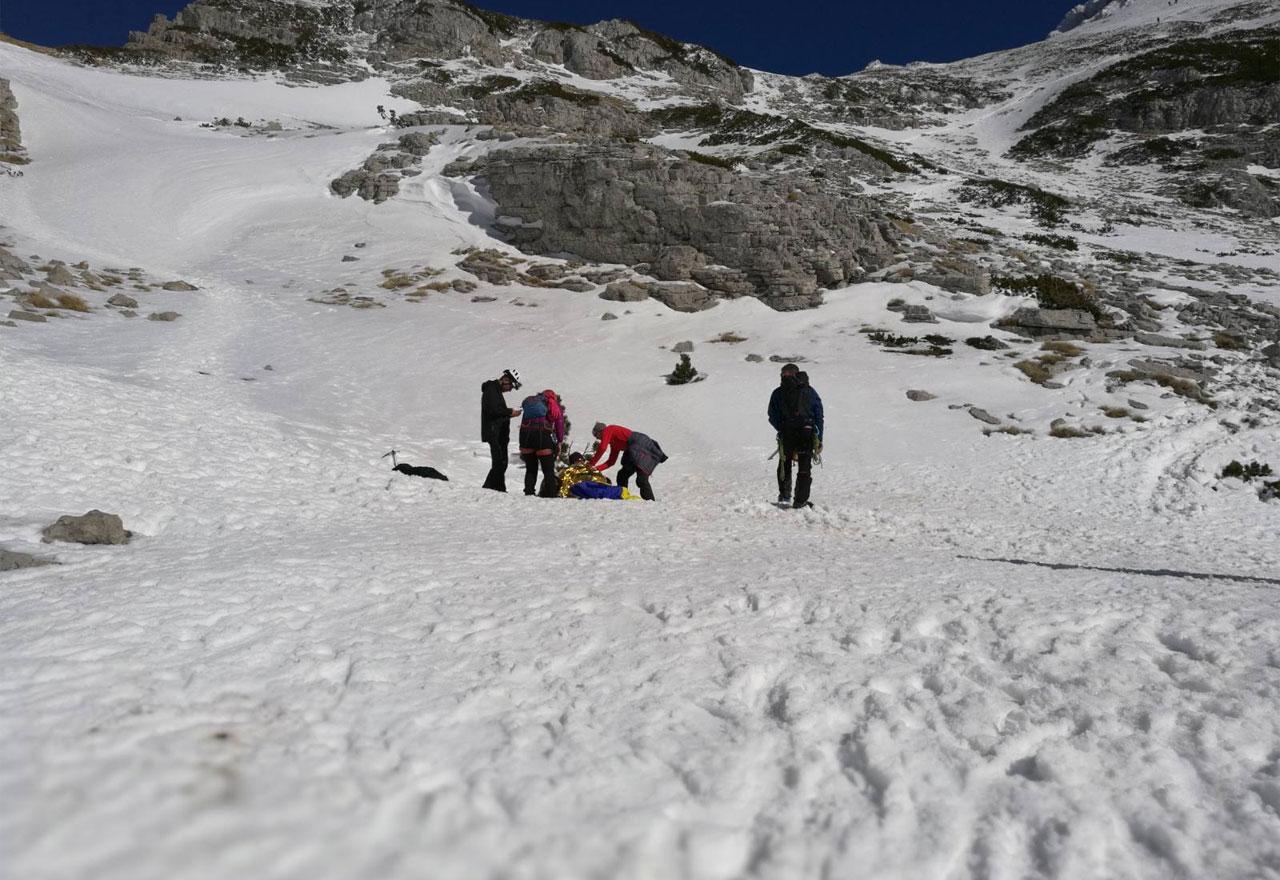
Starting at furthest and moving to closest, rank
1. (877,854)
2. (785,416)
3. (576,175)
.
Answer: (576,175) < (785,416) < (877,854)

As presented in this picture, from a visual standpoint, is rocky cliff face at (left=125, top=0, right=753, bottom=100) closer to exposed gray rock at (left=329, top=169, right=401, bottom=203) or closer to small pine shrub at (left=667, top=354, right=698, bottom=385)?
exposed gray rock at (left=329, top=169, right=401, bottom=203)

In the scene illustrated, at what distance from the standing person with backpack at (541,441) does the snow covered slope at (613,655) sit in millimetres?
1139

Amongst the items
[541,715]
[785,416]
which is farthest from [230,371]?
[541,715]

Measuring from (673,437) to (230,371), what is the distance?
950 cm

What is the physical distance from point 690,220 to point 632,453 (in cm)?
1576

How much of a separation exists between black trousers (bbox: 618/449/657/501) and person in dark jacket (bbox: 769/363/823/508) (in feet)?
6.76

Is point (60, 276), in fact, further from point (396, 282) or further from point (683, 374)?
point (683, 374)

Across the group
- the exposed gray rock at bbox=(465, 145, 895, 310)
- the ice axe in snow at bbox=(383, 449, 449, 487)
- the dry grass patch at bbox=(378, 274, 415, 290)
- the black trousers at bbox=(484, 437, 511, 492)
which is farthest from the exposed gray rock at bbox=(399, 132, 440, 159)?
the ice axe in snow at bbox=(383, 449, 449, 487)

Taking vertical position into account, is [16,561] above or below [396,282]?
below

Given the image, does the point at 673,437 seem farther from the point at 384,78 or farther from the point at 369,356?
the point at 384,78

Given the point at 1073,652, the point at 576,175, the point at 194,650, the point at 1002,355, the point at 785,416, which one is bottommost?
the point at 194,650

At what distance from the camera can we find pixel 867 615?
160 inches

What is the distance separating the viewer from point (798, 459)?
30.5 feet

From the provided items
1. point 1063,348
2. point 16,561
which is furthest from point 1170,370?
point 16,561
